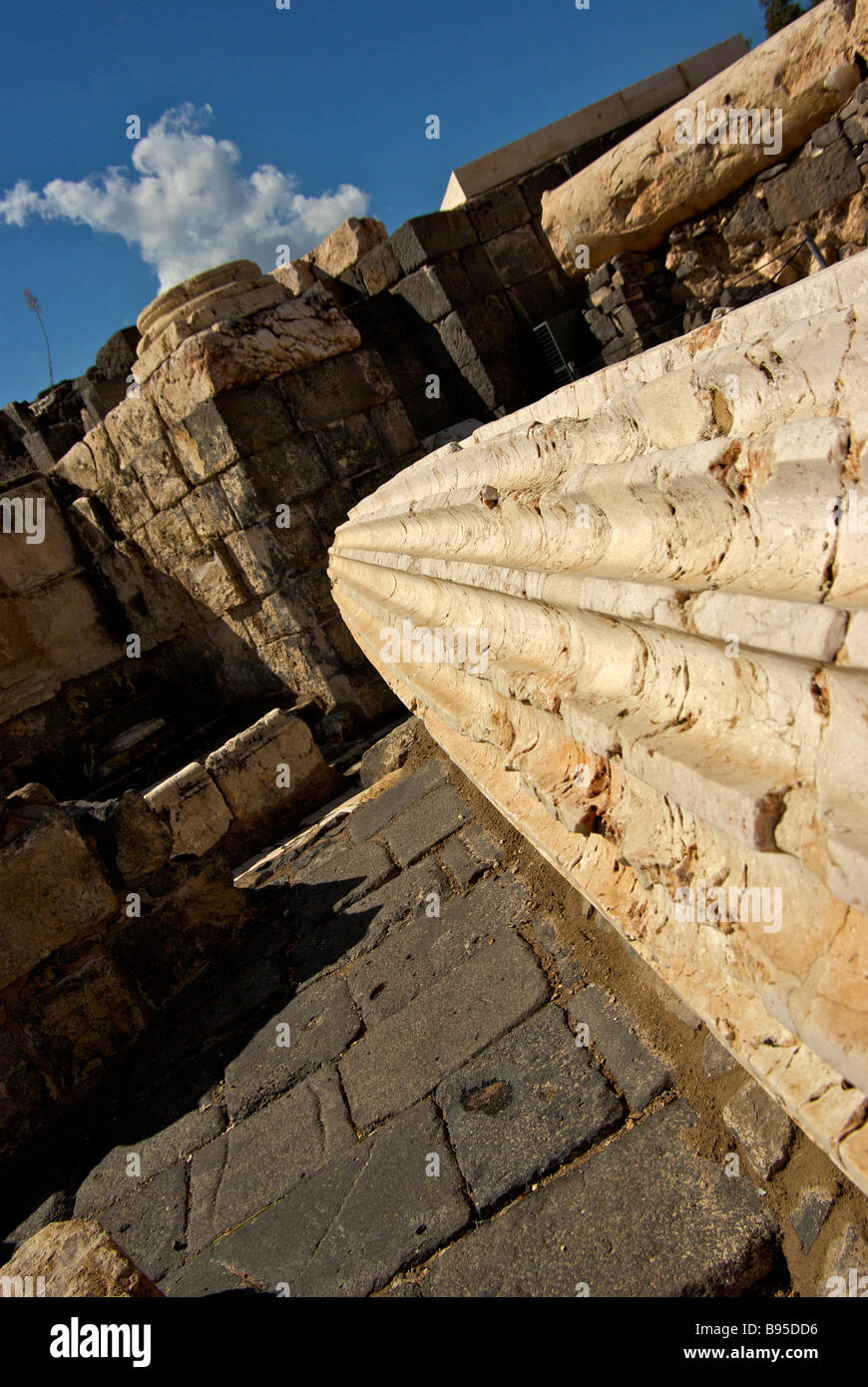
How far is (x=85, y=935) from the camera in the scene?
9.62 feet

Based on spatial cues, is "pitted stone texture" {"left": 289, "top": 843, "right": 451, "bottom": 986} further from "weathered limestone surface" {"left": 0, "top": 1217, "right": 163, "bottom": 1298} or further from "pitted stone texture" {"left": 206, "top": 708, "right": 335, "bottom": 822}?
"pitted stone texture" {"left": 206, "top": 708, "right": 335, "bottom": 822}

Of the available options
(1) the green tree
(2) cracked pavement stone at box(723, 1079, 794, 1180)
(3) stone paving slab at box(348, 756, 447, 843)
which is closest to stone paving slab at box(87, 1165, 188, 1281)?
(2) cracked pavement stone at box(723, 1079, 794, 1180)

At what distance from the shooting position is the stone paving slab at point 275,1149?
190 cm

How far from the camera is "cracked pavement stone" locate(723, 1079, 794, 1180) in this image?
1333 mm

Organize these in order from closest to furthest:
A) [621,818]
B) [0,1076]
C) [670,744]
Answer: [670,744]
[621,818]
[0,1076]

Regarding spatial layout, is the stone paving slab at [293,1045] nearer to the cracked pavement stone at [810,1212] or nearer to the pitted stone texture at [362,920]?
the pitted stone texture at [362,920]

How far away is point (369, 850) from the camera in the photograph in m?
3.29

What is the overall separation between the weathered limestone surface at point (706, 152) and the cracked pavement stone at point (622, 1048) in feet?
17.4

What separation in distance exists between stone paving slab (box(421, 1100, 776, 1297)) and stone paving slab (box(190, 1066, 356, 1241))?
0.54m

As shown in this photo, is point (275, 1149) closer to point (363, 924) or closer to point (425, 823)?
point (363, 924)

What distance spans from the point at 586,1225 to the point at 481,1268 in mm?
228

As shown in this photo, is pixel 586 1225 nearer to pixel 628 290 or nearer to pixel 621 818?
pixel 621 818

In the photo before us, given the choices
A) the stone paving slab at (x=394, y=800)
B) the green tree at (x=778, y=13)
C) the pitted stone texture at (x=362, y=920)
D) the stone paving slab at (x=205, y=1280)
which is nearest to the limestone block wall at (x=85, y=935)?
the pitted stone texture at (x=362, y=920)
